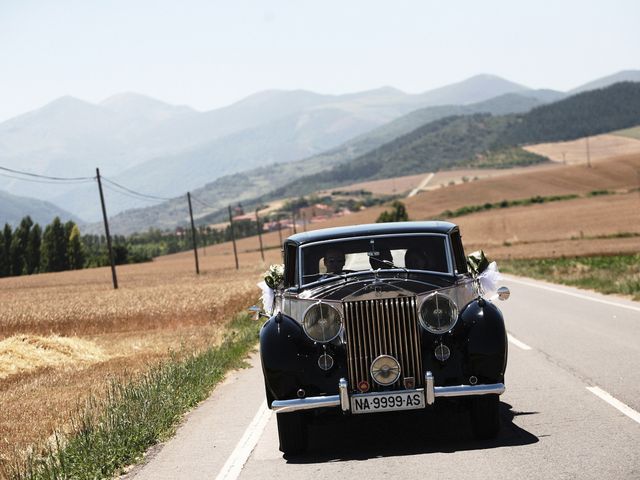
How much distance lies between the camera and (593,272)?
3241 cm

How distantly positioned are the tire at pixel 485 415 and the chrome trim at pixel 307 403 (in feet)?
3.77

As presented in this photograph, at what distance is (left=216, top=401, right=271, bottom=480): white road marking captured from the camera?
726 cm

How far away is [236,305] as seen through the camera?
99.8 feet

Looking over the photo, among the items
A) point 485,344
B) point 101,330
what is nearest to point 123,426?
point 485,344

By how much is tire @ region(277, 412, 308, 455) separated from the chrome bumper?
25cm

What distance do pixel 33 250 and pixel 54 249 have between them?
271 cm

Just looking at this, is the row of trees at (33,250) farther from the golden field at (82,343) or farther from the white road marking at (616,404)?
the white road marking at (616,404)

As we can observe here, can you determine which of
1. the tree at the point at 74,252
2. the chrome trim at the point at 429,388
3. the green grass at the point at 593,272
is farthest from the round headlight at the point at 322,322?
the tree at the point at 74,252

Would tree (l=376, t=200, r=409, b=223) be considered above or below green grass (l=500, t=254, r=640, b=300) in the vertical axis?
above

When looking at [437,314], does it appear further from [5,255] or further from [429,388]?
[5,255]

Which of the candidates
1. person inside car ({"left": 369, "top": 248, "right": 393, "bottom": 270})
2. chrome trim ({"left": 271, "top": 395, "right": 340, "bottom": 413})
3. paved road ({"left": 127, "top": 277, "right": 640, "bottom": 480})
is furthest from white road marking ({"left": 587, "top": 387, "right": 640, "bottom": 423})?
chrome trim ({"left": 271, "top": 395, "right": 340, "bottom": 413})

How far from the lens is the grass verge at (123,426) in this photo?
7.52m

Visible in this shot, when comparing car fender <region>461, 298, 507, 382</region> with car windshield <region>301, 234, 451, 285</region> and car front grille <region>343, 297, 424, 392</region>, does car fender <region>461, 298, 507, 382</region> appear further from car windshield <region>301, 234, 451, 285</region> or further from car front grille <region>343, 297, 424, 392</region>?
car windshield <region>301, 234, 451, 285</region>

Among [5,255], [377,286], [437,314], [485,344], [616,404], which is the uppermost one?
[5,255]
